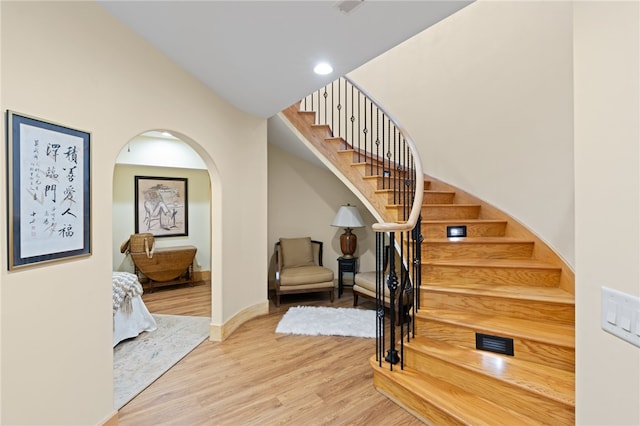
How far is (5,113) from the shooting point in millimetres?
1241

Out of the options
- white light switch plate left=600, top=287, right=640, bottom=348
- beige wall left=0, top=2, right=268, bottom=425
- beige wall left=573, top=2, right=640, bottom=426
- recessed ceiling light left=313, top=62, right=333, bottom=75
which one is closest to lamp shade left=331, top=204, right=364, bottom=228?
recessed ceiling light left=313, top=62, right=333, bottom=75

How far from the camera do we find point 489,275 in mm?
2502

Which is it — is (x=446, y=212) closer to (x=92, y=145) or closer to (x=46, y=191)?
(x=92, y=145)

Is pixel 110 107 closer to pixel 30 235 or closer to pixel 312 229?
pixel 30 235

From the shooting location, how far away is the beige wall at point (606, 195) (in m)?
0.76

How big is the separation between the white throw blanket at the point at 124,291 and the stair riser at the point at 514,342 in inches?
107

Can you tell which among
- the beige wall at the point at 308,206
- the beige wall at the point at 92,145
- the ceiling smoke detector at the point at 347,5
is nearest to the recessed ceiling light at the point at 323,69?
the ceiling smoke detector at the point at 347,5

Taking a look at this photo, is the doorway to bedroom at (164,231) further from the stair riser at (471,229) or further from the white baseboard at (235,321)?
the stair riser at (471,229)

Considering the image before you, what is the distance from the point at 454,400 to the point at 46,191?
7.86 feet

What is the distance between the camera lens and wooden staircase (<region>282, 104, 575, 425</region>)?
166cm

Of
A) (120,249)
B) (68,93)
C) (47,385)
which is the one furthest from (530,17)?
(120,249)

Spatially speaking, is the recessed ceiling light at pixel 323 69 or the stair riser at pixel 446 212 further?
the stair riser at pixel 446 212

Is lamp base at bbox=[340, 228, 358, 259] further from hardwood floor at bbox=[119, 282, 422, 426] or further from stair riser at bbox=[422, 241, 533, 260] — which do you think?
stair riser at bbox=[422, 241, 533, 260]

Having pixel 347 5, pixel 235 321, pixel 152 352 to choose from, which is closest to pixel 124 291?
pixel 152 352
